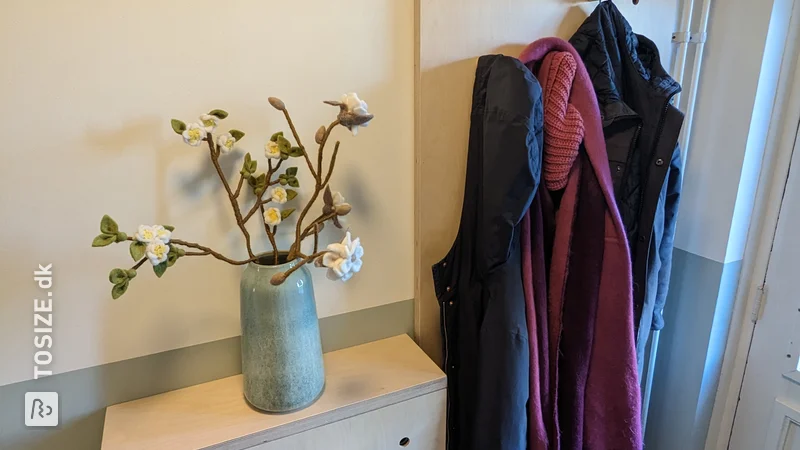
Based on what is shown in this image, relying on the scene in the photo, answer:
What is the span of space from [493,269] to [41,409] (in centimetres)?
92

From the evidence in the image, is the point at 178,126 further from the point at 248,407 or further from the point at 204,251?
the point at 248,407

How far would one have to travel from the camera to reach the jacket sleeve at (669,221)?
1155 mm

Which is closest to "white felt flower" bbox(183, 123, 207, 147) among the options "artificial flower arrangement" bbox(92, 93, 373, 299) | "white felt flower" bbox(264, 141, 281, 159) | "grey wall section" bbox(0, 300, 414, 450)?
"artificial flower arrangement" bbox(92, 93, 373, 299)

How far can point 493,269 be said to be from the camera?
1.04m

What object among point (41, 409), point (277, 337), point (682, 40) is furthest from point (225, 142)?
point (682, 40)

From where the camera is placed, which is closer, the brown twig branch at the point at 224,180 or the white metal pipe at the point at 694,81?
the brown twig branch at the point at 224,180

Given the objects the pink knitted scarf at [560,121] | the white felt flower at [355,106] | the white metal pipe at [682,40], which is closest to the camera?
the white felt flower at [355,106]

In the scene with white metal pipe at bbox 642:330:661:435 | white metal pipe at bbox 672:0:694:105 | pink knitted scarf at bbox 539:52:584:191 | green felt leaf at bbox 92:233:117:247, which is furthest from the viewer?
white metal pipe at bbox 642:330:661:435

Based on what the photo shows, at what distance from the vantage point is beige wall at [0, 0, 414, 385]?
82 cm

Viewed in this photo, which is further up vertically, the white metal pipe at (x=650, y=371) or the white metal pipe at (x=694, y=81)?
the white metal pipe at (x=694, y=81)

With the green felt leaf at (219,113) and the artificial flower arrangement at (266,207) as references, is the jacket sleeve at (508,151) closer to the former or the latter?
the artificial flower arrangement at (266,207)

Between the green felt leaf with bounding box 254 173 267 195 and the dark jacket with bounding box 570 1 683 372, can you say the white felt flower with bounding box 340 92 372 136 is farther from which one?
the dark jacket with bounding box 570 1 683 372

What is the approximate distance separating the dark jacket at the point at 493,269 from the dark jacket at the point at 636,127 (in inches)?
9.0

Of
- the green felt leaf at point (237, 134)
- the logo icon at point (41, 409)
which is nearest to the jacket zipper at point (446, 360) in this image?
the green felt leaf at point (237, 134)
